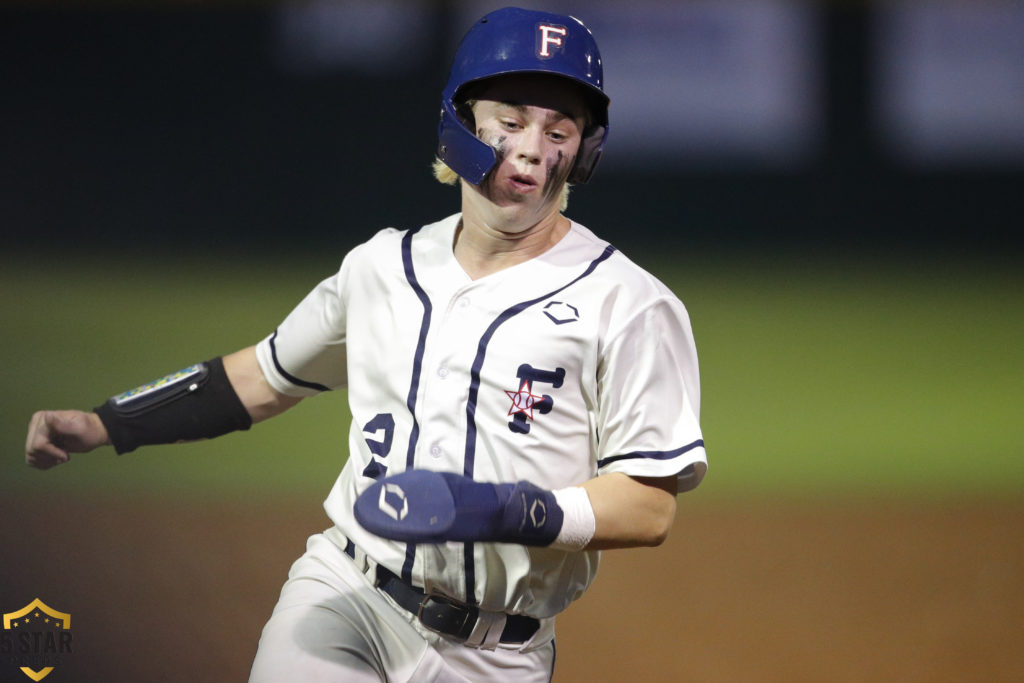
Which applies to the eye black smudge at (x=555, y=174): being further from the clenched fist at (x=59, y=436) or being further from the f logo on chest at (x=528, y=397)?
the clenched fist at (x=59, y=436)

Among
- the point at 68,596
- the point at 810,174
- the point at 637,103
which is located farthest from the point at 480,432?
the point at 810,174

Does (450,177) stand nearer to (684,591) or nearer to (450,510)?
(450,510)

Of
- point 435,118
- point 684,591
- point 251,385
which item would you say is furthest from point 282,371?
point 435,118

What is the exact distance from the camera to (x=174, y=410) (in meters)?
2.58

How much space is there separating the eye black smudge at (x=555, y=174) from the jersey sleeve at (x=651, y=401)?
33cm

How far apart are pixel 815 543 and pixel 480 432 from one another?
2860 millimetres

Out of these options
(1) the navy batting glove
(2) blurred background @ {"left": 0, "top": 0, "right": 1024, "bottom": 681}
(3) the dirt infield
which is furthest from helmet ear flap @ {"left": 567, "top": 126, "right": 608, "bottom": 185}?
(2) blurred background @ {"left": 0, "top": 0, "right": 1024, "bottom": 681}

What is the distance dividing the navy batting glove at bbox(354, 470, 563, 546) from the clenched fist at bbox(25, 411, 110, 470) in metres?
1.12

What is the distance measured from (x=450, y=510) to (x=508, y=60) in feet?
3.13

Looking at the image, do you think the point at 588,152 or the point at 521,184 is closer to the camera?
the point at 521,184

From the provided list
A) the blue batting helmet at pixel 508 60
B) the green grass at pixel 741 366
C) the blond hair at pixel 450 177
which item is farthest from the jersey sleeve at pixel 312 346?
the green grass at pixel 741 366

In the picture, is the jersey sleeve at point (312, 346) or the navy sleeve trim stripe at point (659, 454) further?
the jersey sleeve at point (312, 346)

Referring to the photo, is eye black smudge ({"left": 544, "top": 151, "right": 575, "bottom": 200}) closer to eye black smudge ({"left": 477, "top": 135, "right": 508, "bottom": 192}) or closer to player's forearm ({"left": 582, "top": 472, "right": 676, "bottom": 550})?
eye black smudge ({"left": 477, "top": 135, "right": 508, "bottom": 192})

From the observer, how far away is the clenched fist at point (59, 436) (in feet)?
8.13
